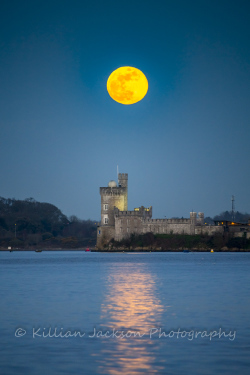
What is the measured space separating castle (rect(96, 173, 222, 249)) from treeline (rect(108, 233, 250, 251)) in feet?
3.62

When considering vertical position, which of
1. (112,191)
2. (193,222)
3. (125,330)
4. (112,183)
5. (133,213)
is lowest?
(125,330)

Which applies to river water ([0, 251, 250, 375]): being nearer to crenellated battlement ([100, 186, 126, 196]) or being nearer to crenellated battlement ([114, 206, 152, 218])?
crenellated battlement ([114, 206, 152, 218])

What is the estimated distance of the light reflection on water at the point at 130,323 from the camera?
16.8 meters

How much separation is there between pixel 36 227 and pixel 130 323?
134m

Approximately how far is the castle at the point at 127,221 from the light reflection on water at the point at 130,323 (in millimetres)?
60860

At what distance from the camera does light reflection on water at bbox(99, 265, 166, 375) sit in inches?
662

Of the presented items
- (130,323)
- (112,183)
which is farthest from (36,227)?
(130,323)

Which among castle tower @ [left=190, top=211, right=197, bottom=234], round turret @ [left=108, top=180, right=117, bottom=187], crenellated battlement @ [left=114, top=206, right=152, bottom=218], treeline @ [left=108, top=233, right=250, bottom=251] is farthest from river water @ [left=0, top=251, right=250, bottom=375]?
round turret @ [left=108, top=180, right=117, bottom=187]

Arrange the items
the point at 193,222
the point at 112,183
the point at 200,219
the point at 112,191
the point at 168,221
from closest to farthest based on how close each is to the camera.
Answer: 1. the point at 193,222
2. the point at 168,221
3. the point at 200,219
4. the point at 112,191
5. the point at 112,183

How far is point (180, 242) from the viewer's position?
10650 cm

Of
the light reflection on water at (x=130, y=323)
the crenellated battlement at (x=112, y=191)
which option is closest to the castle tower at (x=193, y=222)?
the crenellated battlement at (x=112, y=191)

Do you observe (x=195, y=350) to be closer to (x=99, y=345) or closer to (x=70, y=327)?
(x=99, y=345)

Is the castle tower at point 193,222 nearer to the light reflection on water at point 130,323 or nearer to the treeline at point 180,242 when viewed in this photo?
the treeline at point 180,242

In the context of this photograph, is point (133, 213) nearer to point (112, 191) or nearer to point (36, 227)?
point (112, 191)
